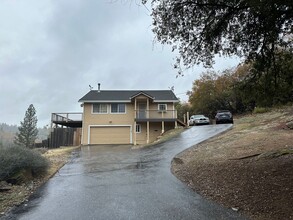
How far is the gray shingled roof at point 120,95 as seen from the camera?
35500 mm

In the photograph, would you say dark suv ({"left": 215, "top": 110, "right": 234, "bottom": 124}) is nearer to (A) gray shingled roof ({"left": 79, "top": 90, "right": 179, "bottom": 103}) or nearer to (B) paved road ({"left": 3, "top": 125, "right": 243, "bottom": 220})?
(A) gray shingled roof ({"left": 79, "top": 90, "right": 179, "bottom": 103})

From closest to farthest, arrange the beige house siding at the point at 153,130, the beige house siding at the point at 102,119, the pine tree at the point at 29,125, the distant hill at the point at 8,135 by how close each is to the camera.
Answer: the distant hill at the point at 8,135, the beige house siding at the point at 102,119, the beige house siding at the point at 153,130, the pine tree at the point at 29,125

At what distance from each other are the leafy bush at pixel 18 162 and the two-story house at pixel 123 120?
68.8 feet

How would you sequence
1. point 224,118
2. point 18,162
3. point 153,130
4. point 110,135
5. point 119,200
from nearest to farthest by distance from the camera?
point 119,200 → point 18,162 → point 110,135 → point 224,118 → point 153,130

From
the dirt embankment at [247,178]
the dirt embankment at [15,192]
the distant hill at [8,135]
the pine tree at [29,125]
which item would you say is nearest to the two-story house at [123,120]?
the distant hill at [8,135]

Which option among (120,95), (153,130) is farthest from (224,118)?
(120,95)

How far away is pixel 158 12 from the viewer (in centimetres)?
976

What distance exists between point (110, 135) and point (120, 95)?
5237 mm

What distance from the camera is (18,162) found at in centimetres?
1179

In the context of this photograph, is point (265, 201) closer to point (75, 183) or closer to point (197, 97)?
point (75, 183)

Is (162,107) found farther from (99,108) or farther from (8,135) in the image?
(8,135)

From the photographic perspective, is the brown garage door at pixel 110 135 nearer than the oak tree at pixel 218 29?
No

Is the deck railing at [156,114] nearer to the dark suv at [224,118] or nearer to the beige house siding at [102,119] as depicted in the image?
the beige house siding at [102,119]

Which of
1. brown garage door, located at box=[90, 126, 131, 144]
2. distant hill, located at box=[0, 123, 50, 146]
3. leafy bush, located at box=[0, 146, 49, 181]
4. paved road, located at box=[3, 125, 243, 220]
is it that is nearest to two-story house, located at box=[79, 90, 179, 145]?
brown garage door, located at box=[90, 126, 131, 144]
